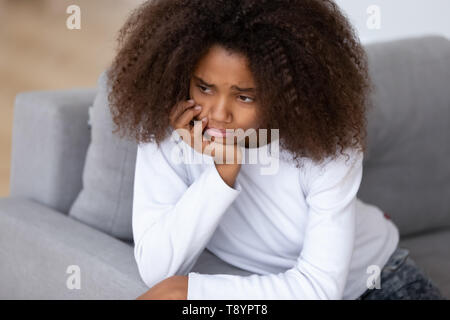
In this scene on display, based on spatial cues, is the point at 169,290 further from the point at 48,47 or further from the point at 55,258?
the point at 48,47

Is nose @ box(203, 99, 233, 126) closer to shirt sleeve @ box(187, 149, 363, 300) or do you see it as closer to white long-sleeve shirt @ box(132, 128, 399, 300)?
white long-sleeve shirt @ box(132, 128, 399, 300)

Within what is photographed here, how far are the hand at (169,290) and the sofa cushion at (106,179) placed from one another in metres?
0.42

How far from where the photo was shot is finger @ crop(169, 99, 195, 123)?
1.32 meters

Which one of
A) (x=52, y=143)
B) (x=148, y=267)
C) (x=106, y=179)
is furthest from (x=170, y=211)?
(x=52, y=143)

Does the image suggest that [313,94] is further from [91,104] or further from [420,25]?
[420,25]

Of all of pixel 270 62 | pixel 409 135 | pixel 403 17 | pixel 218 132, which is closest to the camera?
pixel 270 62

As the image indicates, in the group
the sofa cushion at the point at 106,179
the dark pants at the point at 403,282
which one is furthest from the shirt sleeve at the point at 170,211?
the dark pants at the point at 403,282

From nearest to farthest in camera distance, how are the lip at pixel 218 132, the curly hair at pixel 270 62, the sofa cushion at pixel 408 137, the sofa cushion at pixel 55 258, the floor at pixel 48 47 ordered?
the curly hair at pixel 270 62 → the lip at pixel 218 132 → the sofa cushion at pixel 55 258 → the sofa cushion at pixel 408 137 → the floor at pixel 48 47

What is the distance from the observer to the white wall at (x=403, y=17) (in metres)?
2.93

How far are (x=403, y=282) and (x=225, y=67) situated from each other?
713mm

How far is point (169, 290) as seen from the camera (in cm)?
126

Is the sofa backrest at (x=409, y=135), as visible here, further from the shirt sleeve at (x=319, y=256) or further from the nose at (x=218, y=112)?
the nose at (x=218, y=112)

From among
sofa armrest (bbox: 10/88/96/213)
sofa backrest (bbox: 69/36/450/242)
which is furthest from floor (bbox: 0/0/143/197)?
sofa backrest (bbox: 69/36/450/242)
